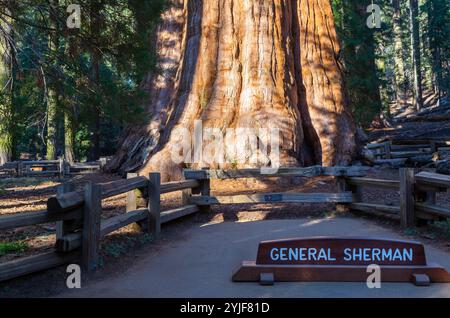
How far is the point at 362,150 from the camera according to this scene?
14.5 metres

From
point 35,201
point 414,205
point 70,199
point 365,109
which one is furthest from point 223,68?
point 365,109

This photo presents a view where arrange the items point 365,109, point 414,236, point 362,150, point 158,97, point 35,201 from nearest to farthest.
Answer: point 414,236 → point 35,201 → point 362,150 → point 158,97 → point 365,109

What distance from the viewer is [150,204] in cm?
782

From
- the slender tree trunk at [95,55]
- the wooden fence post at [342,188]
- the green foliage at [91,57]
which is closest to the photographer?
the slender tree trunk at [95,55]

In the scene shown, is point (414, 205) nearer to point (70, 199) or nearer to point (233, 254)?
point (233, 254)

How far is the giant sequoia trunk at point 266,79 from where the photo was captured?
1296 centimetres

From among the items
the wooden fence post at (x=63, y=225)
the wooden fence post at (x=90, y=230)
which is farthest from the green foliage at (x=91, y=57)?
the wooden fence post at (x=63, y=225)

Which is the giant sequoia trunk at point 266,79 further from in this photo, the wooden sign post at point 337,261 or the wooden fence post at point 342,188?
the wooden sign post at point 337,261

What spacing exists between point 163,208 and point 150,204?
7.65 ft

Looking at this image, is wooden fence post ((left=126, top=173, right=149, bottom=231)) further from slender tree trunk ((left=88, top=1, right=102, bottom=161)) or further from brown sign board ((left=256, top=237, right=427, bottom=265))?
brown sign board ((left=256, top=237, right=427, bottom=265))

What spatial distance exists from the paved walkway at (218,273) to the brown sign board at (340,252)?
0.28 m

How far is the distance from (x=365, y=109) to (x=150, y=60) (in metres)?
20.7
